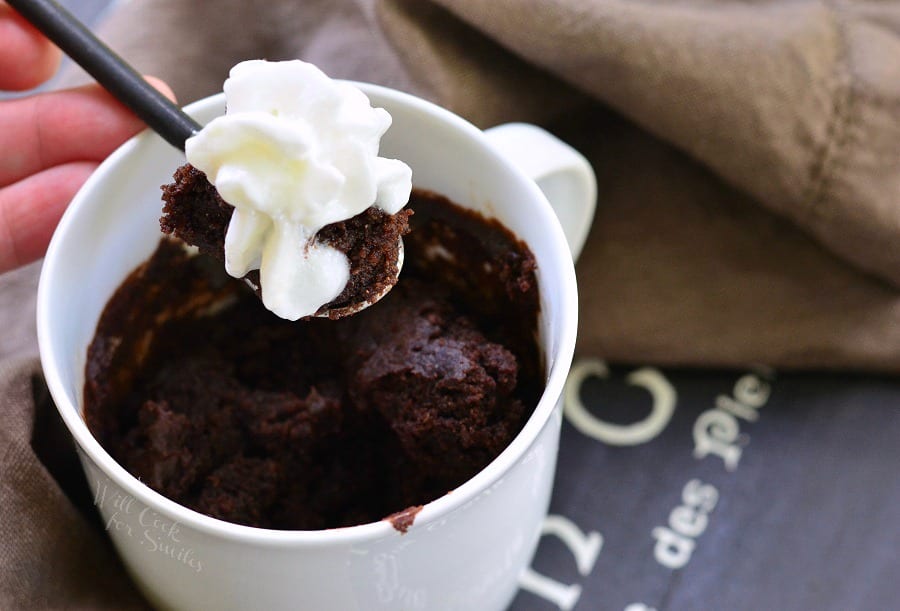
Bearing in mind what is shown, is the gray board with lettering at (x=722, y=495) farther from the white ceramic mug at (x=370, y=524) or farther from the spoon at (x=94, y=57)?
the spoon at (x=94, y=57)

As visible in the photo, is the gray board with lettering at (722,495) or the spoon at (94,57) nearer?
the spoon at (94,57)

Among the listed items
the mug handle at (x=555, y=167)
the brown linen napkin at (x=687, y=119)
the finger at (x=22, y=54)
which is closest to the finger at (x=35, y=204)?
the finger at (x=22, y=54)

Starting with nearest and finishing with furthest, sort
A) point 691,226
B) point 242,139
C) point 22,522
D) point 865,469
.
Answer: point 242,139 < point 22,522 < point 865,469 < point 691,226

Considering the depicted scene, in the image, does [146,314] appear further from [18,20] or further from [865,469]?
[865,469]

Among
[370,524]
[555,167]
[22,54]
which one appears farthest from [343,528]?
[22,54]

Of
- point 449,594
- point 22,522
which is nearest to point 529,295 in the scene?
point 449,594
